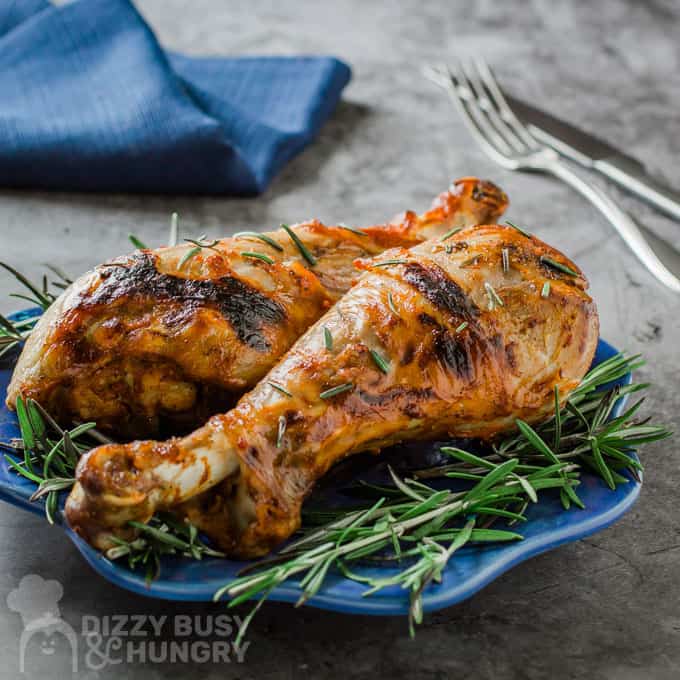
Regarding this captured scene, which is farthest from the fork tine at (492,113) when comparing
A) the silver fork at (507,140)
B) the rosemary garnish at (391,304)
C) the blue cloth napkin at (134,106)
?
the rosemary garnish at (391,304)

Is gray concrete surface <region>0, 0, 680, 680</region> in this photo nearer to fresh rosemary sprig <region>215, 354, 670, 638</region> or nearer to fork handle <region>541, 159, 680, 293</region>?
fork handle <region>541, 159, 680, 293</region>

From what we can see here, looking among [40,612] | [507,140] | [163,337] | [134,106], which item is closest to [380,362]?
[163,337]

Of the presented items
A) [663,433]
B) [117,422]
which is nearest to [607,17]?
[663,433]

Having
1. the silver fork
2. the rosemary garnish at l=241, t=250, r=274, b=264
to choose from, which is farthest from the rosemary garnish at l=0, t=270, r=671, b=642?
the silver fork

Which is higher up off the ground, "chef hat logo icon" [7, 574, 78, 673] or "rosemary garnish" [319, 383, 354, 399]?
"rosemary garnish" [319, 383, 354, 399]

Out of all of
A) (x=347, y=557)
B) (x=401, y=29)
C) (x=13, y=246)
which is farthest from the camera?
(x=401, y=29)

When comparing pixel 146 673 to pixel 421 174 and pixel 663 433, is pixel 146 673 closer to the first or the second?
pixel 663 433
